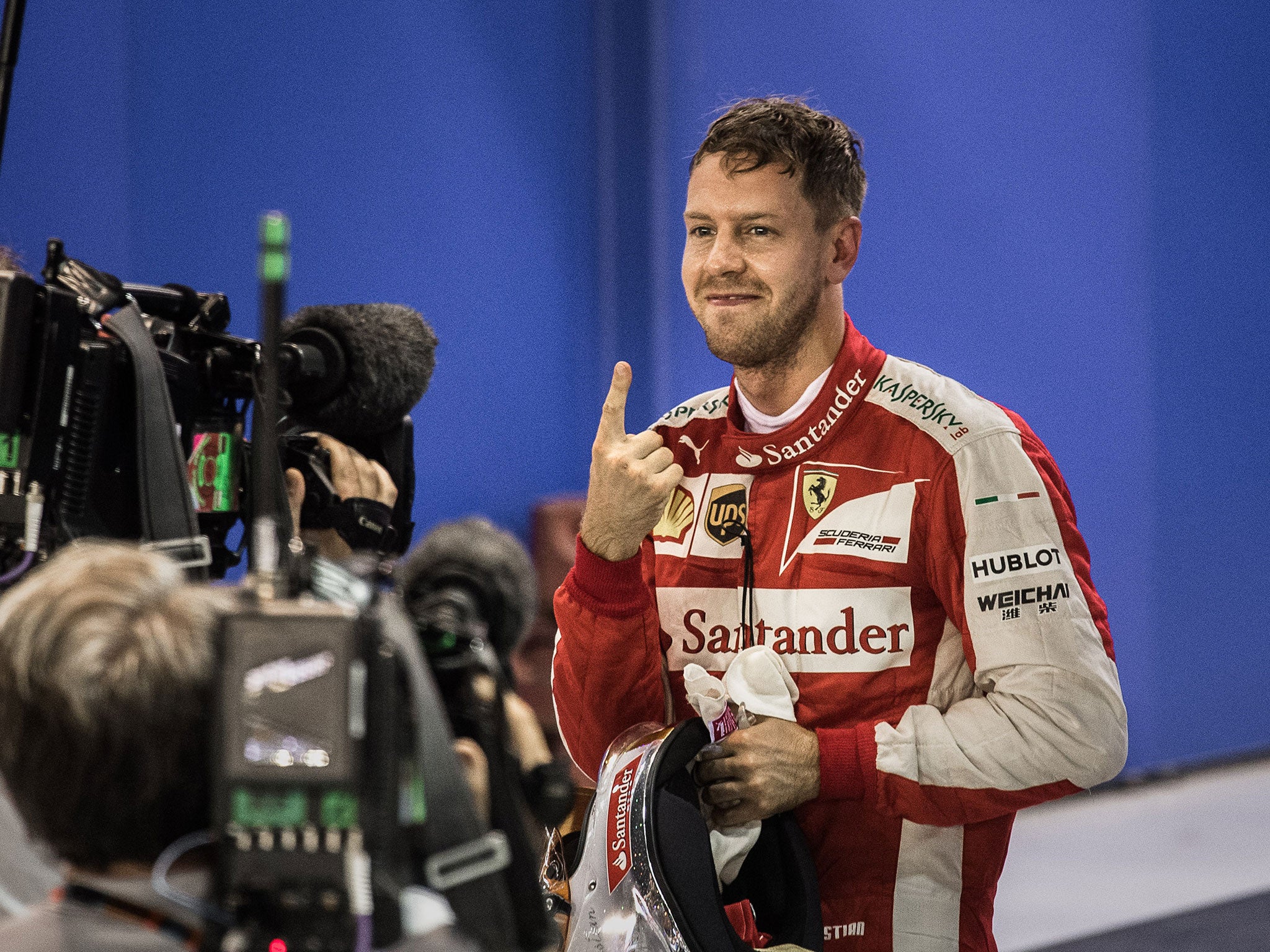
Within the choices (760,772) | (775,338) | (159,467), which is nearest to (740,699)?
(760,772)

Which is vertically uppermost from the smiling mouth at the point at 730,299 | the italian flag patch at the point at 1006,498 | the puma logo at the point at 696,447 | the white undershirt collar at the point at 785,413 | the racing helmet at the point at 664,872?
the smiling mouth at the point at 730,299

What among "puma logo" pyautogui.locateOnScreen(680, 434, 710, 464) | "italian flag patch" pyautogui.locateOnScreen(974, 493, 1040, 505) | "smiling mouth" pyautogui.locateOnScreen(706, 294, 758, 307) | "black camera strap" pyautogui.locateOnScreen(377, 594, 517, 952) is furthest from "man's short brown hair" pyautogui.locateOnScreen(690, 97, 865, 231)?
"black camera strap" pyautogui.locateOnScreen(377, 594, 517, 952)

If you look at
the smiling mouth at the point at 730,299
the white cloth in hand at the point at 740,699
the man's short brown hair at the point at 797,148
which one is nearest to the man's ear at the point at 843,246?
the man's short brown hair at the point at 797,148

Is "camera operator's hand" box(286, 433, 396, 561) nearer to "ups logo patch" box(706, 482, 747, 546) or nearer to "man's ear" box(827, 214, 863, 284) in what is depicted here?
"ups logo patch" box(706, 482, 747, 546)

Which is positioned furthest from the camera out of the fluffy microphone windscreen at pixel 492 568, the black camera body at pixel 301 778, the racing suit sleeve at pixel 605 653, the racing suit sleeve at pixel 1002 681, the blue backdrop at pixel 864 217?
the blue backdrop at pixel 864 217

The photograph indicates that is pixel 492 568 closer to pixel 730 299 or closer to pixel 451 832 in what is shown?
pixel 730 299

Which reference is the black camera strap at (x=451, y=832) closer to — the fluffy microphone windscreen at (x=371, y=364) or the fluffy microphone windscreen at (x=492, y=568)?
the fluffy microphone windscreen at (x=371, y=364)

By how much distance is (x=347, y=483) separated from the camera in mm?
1979

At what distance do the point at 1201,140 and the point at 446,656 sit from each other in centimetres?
494

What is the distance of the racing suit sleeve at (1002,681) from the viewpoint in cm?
169

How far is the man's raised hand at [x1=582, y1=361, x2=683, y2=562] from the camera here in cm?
177

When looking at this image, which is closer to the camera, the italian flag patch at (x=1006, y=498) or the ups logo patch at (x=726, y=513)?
the italian flag patch at (x=1006, y=498)

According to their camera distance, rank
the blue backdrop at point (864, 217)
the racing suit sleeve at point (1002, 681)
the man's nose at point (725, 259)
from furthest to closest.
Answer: the blue backdrop at point (864, 217) → the man's nose at point (725, 259) → the racing suit sleeve at point (1002, 681)

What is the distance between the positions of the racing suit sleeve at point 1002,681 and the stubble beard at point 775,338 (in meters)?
0.28
